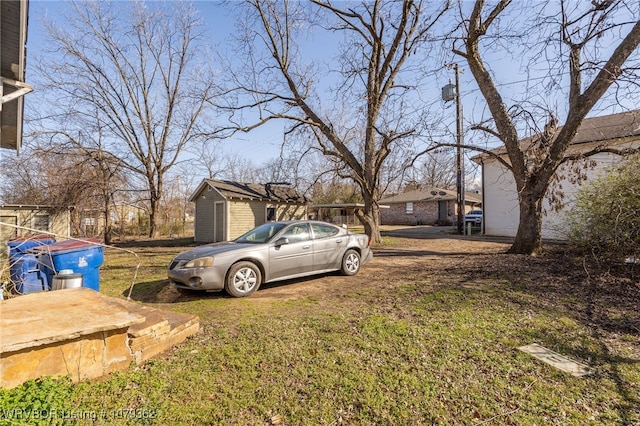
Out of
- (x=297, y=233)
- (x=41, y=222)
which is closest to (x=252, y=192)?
(x=41, y=222)

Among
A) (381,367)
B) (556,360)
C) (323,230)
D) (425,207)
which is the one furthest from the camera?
(425,207)

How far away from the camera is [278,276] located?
588 cm

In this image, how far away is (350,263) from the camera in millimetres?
7062

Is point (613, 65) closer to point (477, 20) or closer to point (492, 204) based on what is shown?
point (477, 20)

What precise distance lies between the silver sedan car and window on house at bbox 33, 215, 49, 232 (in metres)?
12.1

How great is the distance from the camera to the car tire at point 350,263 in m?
6.92

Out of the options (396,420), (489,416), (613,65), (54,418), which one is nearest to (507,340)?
(489,416)

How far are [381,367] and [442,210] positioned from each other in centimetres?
3151

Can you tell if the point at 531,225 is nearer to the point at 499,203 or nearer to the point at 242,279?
the point at 499,203

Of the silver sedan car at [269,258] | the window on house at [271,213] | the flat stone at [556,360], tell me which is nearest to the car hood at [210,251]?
the silver sedan car at [269,258]

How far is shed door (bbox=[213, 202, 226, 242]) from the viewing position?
635 inches

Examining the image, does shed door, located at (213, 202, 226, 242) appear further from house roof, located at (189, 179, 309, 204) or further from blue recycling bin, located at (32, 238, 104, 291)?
blue recycling bin, located at (32, 238, 104, 291)

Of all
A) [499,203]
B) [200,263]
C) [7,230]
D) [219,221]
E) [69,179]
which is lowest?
[200,263]

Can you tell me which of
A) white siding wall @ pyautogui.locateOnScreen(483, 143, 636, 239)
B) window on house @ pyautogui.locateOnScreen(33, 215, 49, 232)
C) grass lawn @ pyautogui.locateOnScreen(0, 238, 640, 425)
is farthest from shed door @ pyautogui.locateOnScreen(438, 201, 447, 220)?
window on house @ pyautogui.locateOnScreen(33, 215, 49, 232)
